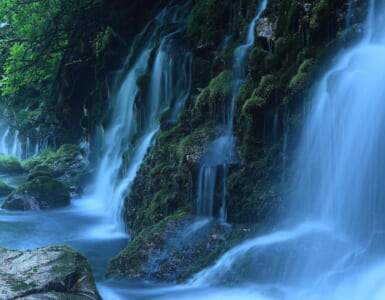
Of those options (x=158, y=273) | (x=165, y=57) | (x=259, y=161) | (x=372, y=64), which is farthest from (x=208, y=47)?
(x=158, y=273)

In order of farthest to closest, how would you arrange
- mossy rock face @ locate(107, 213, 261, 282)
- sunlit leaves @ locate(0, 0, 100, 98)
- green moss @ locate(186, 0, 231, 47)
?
sunlit leaves @ locate(0, 0, 100, 98)
green moss @ locate(186, 0, 231, 47)
mossy rock face @ locate(107, 213, 261, 282)

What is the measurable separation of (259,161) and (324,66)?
5.87ft

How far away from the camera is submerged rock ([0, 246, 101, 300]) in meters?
5.09

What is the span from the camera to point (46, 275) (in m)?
5.40

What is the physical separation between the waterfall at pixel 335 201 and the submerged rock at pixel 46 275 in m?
1.93

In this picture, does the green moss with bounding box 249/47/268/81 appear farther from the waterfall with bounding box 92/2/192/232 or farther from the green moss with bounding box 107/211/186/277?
the green moss with bounding box 107/211/186/277

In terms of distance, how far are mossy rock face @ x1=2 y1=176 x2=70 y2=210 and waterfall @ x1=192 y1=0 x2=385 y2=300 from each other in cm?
763

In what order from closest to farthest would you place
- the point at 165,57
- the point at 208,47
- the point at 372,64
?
the point at 372,64 < the point at 208,47 < the point at 165,57

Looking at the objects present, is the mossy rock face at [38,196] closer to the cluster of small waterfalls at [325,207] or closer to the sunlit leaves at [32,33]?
the cluster of small waterfalls at [325,207]

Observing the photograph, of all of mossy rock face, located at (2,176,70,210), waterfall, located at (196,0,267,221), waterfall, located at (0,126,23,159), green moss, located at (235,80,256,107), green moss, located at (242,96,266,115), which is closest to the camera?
green moss, located at (242,96,266,115)

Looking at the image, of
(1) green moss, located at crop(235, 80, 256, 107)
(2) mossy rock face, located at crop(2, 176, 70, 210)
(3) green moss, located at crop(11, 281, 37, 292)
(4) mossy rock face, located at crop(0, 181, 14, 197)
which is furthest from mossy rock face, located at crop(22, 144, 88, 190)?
(3) green moss, located at crop(11, 281, 37, 292)

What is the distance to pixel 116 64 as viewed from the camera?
A: 1873 cm

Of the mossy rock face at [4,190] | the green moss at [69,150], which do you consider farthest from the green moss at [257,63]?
the green moss at [69,150]

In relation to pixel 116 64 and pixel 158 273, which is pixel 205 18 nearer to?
pixel 158 273
